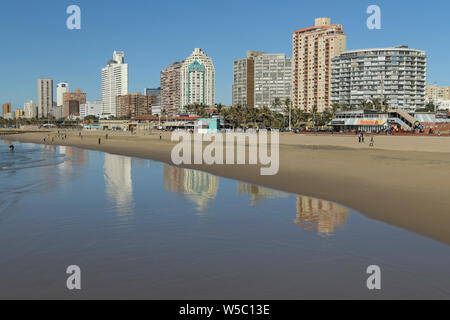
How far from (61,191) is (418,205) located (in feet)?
50.5

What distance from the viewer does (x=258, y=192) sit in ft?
62.4

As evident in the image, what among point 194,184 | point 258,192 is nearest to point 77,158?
point 194,184

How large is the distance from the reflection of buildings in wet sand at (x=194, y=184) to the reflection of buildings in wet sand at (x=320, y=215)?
3.75 m

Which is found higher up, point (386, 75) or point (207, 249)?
point (386, 75)

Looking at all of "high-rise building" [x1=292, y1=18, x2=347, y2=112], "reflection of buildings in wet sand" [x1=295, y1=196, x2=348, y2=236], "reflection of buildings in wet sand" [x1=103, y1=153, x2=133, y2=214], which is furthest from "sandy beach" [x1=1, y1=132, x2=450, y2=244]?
"high-rise building" [x1=292, y1=18, x2=347, y2=112]

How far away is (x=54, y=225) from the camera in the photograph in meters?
12.6

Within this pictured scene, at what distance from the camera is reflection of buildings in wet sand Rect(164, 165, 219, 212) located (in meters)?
17.4

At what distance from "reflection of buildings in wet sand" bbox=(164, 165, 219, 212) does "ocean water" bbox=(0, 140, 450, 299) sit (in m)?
0.32

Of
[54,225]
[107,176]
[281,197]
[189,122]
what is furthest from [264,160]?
[189,122]

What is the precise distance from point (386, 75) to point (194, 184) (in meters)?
163

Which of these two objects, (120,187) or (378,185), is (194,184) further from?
(378,185)

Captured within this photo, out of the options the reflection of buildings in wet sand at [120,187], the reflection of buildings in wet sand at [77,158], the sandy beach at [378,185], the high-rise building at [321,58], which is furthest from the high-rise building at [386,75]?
the reflection of buildings in wet sand at [120,187]
